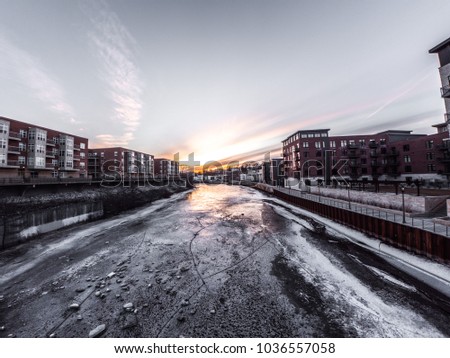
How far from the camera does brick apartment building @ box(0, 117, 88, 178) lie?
38.3 meters

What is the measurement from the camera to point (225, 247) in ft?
47.2

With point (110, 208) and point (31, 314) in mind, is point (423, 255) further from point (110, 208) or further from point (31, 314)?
point (110, 208)

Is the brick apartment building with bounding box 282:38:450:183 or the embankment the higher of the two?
the brick apartment building with bounding box 282:38:450:183

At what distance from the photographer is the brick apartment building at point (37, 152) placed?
3831 cm


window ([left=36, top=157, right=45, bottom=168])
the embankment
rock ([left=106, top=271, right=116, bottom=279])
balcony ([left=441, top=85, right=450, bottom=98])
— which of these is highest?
balcony ([left=441, top=85, right=450, bottom=98])

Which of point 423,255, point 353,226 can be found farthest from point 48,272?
point 353,226

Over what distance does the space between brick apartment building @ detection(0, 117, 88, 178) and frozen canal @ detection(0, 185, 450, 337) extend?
38965 mm

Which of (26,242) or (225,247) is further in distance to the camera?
(26,242)

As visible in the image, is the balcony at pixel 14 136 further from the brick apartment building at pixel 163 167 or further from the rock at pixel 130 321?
the brick apartment building at pixel 163 167

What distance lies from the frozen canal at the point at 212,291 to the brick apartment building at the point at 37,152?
38965 millimetres

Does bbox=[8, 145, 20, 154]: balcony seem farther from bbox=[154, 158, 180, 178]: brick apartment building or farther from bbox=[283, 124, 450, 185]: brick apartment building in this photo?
bbox=[283, 124, 450, 185]: brick apartment building

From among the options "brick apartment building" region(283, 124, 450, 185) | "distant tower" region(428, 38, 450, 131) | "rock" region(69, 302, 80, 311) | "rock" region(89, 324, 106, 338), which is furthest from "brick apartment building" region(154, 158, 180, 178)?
"distant tower" region(428, 38, 450, 131)

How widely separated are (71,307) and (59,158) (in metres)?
61.2

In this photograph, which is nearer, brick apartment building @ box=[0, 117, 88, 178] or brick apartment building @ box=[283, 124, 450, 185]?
brick apartment building @ box=[0, 117, 88, 178]
